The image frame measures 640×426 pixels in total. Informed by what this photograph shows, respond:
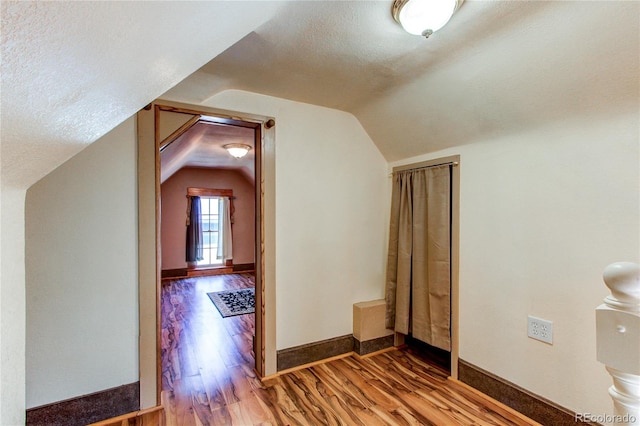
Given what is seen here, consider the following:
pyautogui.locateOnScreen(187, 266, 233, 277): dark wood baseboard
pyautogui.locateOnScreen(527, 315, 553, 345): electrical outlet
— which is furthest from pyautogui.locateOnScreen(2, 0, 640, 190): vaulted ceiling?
pyautogui.locateOnScreen(187, 266, 233, 277): dark wood baseboard

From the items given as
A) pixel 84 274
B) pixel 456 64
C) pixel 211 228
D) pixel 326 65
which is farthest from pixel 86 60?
pixel 211 228

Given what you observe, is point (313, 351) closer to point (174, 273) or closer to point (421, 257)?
point (421, 257)

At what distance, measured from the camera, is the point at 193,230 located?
613cm

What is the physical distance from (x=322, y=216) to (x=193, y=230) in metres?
4.61

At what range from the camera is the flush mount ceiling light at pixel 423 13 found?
1189mm

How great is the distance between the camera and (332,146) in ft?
8.29

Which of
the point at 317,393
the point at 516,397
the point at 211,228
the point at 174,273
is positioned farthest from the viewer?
the point at 211,228

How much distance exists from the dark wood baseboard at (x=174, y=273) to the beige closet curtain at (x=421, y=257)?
16.2 ft

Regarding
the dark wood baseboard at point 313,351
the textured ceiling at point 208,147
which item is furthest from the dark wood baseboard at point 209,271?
the dark wood baseboard at point 313,351

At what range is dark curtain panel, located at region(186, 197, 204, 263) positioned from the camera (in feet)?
20.0

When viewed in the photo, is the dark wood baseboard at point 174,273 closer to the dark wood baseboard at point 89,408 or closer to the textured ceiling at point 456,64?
the dark wood baseboard at point 89,408

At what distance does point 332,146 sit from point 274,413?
2.05 metres

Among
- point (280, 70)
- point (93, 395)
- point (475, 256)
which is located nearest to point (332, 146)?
point (280, 70)

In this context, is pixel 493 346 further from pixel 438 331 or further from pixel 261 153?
pixel 261 153
